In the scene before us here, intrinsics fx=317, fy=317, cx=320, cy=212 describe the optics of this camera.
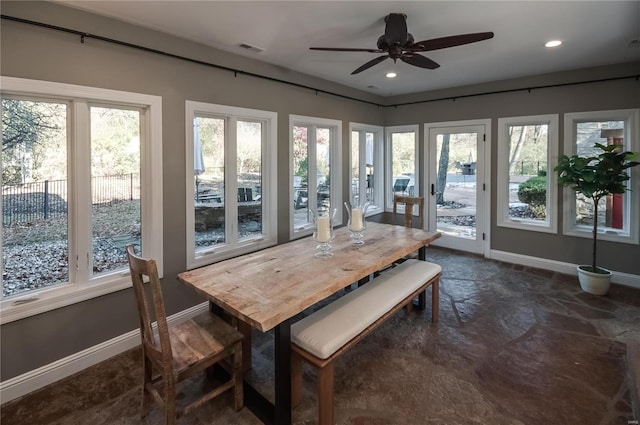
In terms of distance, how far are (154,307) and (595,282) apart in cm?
444

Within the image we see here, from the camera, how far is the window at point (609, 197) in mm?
3812

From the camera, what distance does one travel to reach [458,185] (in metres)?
5.32

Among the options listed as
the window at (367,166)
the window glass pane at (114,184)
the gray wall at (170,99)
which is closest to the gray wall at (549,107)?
the gray wall at (170,99)

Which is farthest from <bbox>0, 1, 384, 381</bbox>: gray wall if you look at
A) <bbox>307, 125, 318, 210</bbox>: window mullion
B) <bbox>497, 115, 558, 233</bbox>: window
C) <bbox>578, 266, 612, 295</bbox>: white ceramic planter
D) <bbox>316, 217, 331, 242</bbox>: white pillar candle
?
<bbox>578, 266, 612, 295</bbox>: white ceramic planter

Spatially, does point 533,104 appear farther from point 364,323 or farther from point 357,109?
point 364,323

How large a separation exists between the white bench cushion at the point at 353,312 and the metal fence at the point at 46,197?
1.91 meters

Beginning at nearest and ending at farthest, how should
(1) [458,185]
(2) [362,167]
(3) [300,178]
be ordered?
(3) [300,178] < (1) [458,185] < (2) [362,167]

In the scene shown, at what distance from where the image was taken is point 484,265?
15.3ft

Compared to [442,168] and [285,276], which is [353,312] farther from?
[442,168]

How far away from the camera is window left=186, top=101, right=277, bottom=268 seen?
124 inches

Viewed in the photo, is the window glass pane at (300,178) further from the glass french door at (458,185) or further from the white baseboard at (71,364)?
the glass french door at (458,185)

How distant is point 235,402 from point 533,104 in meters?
5.06

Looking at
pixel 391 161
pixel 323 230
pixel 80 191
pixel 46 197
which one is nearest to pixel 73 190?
pixel 80 191

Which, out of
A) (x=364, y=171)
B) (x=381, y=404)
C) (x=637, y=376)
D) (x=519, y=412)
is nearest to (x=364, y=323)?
(x=381, y=404)
